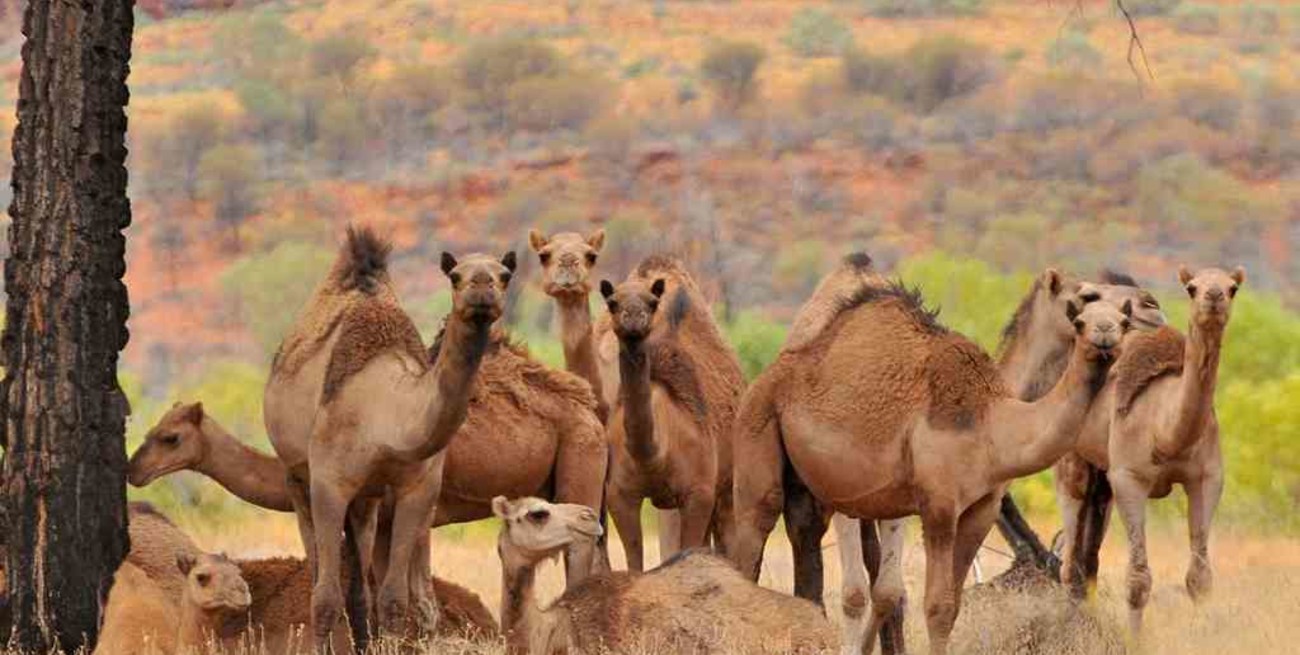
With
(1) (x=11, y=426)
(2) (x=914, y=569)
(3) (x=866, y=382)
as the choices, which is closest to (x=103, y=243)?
(1) (x=11, y=426)

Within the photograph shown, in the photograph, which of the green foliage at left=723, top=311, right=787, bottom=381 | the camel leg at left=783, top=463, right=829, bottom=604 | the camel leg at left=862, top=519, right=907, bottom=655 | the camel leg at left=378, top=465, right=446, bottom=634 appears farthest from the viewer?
the green foliage at left=723, top=311, right=787, bottom=381

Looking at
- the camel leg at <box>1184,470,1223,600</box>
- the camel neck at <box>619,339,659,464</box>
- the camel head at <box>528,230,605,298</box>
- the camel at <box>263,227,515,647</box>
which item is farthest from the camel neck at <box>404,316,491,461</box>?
the camel leg at <box>1184,470,1223,600</box>

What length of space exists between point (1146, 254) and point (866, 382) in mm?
36383

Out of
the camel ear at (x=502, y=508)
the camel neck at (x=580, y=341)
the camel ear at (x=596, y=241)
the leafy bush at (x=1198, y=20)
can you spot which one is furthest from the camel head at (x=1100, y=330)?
the leafy bush at (x=1198, y=20)

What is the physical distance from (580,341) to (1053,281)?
8.74ft

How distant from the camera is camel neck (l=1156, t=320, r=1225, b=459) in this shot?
13.0 metres

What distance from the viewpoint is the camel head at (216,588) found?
38.0 ft

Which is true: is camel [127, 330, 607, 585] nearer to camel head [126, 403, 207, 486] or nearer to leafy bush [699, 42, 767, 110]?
camel head [126, 403, 207, 486]

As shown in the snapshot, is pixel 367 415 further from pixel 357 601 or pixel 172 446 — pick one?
pixel 172 446

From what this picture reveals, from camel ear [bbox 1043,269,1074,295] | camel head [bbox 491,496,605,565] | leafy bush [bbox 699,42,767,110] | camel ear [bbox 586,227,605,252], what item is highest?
camel ear [bbox 586,227,605,252]

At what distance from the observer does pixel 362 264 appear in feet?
42.6

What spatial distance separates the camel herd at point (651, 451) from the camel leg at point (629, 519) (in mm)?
14

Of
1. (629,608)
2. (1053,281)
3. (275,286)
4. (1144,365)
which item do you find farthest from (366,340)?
(275,286)

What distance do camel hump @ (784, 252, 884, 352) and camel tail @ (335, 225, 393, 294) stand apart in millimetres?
2041
